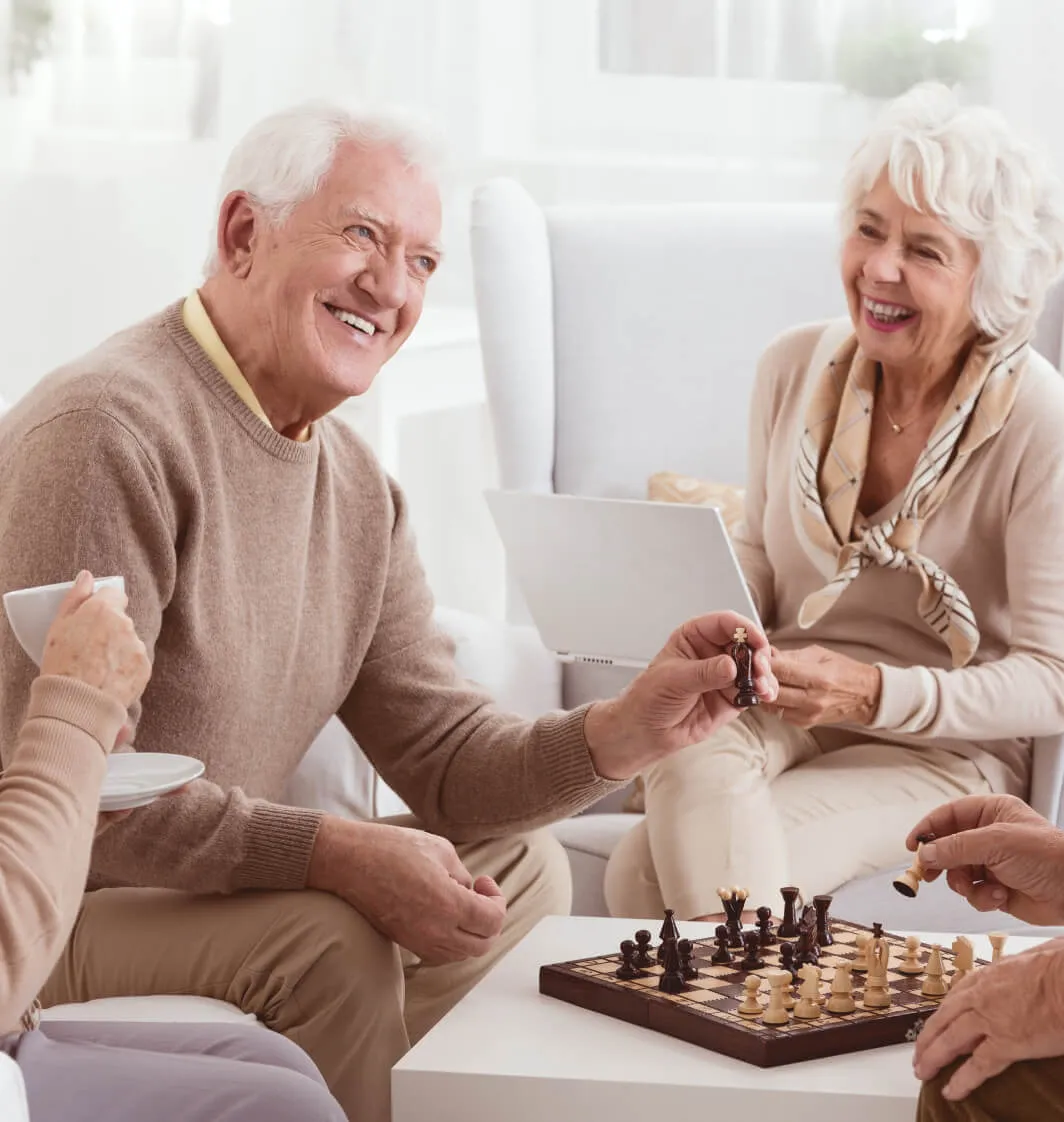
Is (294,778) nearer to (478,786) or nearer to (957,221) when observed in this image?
(478,786)

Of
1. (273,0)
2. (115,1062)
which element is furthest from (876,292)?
(273,0)

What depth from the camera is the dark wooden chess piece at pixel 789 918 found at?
1862 millimetres

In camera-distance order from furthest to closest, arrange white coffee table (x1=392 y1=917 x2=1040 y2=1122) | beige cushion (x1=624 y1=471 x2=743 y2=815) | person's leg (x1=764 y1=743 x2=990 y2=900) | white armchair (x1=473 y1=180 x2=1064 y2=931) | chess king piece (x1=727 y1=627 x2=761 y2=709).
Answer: white armchair (x1=473 y1=180 x2=1064 y2=931), beige cushion (x1=624 y1=471 x2=743 y2=815), person's leg (x1=764 y1=743 x2=990 y2=900), chess king piece (x1=727 y1=627 x2=761 y2=709), white coffee table (x1=392 y1=917 x2=1040 y2=1122)

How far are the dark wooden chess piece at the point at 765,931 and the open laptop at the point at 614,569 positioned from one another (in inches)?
25.6

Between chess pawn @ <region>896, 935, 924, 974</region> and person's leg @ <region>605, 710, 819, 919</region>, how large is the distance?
21.6 inches

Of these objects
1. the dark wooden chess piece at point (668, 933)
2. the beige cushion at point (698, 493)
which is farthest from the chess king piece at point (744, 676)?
the beige cushion at point (698, 493)

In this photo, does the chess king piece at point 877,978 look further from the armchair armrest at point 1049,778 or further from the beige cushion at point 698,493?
the beige cushion at point 698,493

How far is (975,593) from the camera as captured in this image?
2.67 metres

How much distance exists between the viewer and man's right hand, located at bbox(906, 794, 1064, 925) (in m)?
1.73

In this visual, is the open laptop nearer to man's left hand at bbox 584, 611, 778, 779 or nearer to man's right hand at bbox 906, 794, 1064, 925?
man's left hand at bbox 584, 611, 778, 779

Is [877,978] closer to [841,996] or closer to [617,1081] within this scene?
[841,996]

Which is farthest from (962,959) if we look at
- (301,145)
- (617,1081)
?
(301,145)

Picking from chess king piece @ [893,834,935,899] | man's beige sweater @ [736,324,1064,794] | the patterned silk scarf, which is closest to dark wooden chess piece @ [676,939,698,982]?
chess king piece @ [893,834,935,899]

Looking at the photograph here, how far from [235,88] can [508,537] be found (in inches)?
89.1
